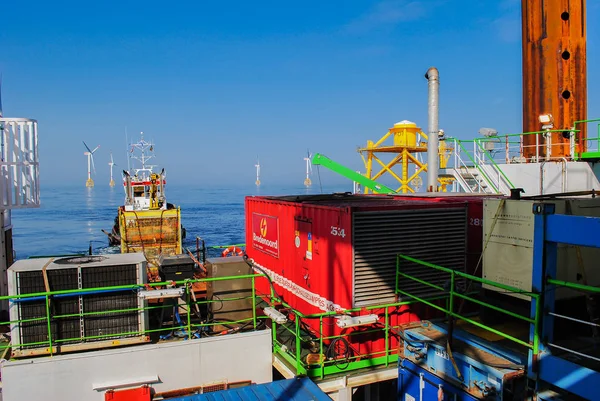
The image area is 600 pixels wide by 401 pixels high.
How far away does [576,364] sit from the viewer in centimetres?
623

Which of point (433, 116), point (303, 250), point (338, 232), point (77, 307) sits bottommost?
point (77, 307)

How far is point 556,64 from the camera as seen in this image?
16906mm

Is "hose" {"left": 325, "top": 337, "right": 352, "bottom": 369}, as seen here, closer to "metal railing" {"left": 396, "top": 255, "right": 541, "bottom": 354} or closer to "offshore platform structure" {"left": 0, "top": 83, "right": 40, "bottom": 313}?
"metal railing" {"left": 396, "top": 255, "right": 541, "bottom": 354}

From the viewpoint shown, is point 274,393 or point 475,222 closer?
point 274,393

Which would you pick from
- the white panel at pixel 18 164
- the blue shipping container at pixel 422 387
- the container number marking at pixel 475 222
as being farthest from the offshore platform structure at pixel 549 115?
the white panel at pixel 18 164

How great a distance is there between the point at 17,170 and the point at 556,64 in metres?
17.9

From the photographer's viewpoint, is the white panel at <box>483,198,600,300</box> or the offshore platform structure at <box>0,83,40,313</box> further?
the offshore platform structure at <box>0,83,40,313</box>

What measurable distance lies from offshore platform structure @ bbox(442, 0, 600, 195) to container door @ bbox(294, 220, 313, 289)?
8.09m

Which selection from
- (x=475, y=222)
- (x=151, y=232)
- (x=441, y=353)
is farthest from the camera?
(x=151, y=232)

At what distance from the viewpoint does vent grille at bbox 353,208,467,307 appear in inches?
385

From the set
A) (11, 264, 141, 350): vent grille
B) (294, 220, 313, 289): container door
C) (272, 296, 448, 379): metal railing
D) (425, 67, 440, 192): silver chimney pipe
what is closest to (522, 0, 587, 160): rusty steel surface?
(425, 67, 440, 192): silver chimney pipe

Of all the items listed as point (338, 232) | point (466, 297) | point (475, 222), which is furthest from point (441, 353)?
point (475, 222)

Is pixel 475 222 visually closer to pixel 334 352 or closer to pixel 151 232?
pixel 334 352

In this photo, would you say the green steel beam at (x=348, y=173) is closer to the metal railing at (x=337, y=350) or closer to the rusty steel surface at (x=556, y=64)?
the rusty steel surface at (x=556, y=64)
